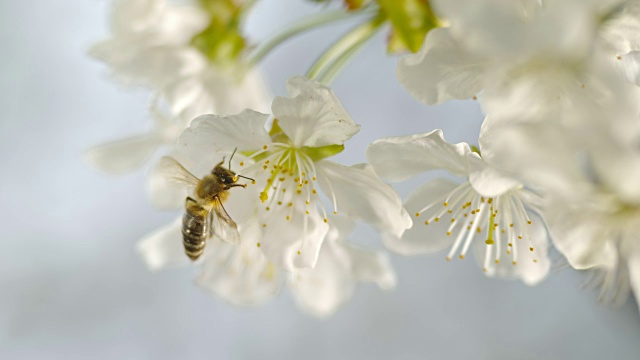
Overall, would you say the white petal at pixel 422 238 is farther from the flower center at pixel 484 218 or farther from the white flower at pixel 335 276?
the white flower at pixel 335 276

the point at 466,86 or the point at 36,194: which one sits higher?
the point at 36,194

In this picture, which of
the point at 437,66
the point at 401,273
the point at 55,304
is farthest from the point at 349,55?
the point at 55,304

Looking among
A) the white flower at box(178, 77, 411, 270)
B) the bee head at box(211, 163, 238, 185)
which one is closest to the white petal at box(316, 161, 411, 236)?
the white flower at box(178, 77, 411, 270)

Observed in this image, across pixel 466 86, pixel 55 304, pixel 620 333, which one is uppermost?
pixel 55 304

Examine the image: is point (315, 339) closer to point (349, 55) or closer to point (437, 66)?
point (349, 55)

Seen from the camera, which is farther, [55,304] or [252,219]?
[55,304]

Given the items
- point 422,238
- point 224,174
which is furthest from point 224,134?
point 422,238
